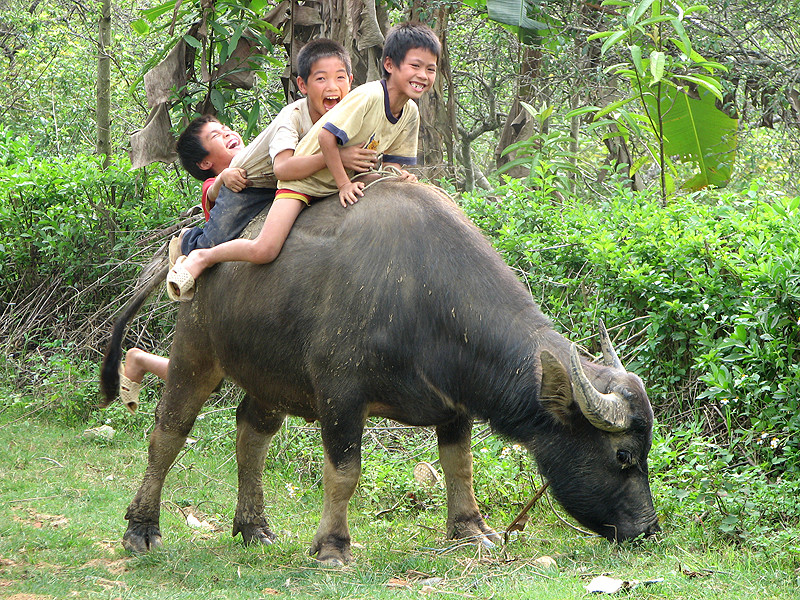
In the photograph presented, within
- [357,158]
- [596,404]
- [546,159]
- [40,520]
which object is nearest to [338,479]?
[596,404]

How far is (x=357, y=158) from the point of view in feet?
13.7

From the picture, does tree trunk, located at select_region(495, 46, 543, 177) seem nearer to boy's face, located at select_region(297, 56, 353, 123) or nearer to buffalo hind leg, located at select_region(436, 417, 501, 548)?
boy's face, located at select_region(297, 56, 353, 123)

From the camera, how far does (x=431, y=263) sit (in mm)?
3941

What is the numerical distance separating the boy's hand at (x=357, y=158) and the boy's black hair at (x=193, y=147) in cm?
112

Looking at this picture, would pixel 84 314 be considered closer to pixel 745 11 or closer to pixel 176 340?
pixel 176 340

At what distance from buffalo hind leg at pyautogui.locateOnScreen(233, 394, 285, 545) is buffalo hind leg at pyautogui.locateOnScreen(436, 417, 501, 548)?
3.11ft

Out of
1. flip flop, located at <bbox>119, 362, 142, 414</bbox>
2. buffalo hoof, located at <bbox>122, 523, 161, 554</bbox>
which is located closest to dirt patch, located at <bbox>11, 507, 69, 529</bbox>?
buffalo hoof, located at <bbox>122, 523, 161, 554</bbox>

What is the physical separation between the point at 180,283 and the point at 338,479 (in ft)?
4.08

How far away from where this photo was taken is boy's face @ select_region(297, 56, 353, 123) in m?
4.41

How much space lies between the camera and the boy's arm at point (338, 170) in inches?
156

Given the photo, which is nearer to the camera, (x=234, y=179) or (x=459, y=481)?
(x=459, y=481)

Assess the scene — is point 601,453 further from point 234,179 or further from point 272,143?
point 234,179

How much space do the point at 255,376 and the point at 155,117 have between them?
10.5 feet

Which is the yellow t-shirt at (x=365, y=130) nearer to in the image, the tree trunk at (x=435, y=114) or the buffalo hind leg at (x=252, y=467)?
the buffalo hind leg at (x=252, y=467)
